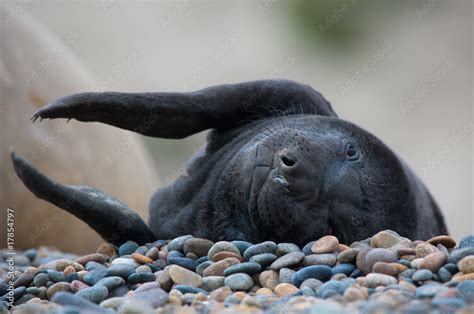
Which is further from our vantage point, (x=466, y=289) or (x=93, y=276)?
(x=93, y=276)

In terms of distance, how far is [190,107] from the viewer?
498 centimetres

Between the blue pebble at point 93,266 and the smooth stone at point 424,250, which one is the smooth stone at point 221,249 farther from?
the smooth stone at point 424,250

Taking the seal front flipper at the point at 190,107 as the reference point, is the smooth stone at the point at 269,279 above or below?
below

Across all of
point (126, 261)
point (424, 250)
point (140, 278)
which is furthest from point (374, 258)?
point (126, 261)

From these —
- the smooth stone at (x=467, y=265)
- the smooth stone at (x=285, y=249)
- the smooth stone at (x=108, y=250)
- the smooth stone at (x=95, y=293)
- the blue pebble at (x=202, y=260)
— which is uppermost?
the smooth stone at (x=467, y=265)

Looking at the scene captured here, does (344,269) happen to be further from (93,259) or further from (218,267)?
(93,259)

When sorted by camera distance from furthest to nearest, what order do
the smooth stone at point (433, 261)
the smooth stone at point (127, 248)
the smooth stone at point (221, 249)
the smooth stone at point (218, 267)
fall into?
the smooth stone at point (127, 248), the smooth stone at point (221, 249), the smooth stone at point (218, 267), the smooth stone at point (433, 261)

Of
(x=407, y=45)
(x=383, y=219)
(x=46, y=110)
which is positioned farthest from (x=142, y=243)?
(x=407, y=45)

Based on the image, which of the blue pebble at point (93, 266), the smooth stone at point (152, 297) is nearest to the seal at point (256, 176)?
the blue pebble at point (93, 266)

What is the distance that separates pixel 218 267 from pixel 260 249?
0.86 ft

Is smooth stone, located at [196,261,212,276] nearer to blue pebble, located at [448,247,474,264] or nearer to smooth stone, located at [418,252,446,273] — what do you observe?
smooth stone, located at [418,252,446,273]

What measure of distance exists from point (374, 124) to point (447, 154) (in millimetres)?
1490

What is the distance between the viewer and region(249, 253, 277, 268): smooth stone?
374 centimetres

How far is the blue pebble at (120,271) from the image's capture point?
3.80m
